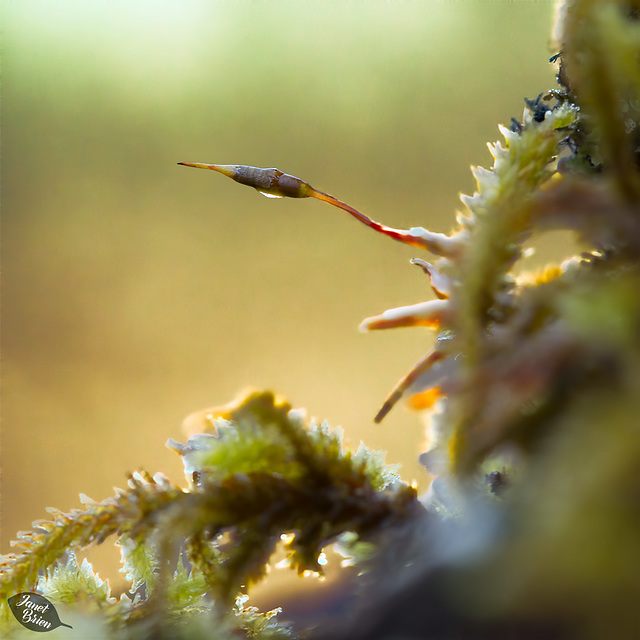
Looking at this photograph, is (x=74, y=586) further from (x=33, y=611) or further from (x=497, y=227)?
(x=497, y=227)

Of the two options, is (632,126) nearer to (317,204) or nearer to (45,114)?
(317,204)

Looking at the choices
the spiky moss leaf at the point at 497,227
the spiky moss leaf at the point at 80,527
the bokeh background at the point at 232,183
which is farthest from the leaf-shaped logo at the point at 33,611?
the bokeh background at the point at 232,183

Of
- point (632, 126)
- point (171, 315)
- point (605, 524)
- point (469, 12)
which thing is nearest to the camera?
point (605, 524)

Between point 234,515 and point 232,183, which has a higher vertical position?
point 232,183

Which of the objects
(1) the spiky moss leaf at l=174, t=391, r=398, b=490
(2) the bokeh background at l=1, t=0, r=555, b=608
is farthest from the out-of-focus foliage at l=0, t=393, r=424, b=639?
(2) the bokeh background at l=1, t=0, r=555, b=608

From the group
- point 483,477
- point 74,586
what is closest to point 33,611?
point 74,586

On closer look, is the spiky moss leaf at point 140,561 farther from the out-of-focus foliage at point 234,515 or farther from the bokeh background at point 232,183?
the bokeh background at point 232,183

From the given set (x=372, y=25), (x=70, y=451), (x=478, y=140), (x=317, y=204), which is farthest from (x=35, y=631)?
(x=372, y=25)
